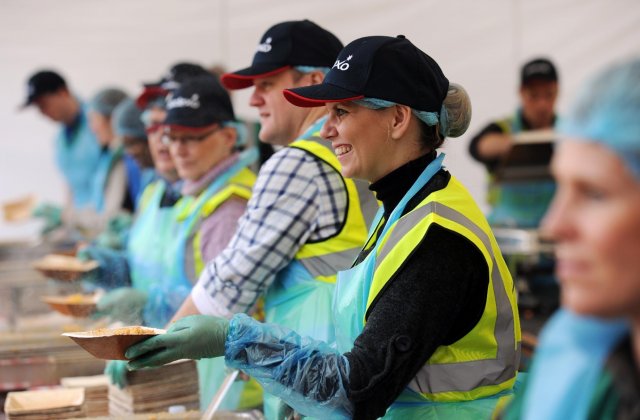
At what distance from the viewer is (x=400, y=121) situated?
1.58m

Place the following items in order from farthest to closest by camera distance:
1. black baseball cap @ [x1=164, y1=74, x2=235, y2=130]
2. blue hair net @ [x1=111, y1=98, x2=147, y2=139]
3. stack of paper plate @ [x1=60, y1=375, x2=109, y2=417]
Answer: blue hair net @ [x1=111, y1=98, x2=147, y2=139] → black baseball cap @ [x1=164, y1=74, x2=235, y2=130] → stack of paper plate @ [x1=60, y1=375, x2=109, y2=417]

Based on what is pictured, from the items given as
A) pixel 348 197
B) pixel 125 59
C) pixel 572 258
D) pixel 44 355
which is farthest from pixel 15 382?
pixel 125 59

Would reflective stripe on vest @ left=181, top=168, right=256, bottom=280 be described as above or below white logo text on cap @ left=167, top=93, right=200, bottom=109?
below

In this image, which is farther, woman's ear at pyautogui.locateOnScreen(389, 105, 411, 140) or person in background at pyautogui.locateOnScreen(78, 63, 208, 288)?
person in background at pyautogui.locateOnScreen(78, 63, 208, 288)

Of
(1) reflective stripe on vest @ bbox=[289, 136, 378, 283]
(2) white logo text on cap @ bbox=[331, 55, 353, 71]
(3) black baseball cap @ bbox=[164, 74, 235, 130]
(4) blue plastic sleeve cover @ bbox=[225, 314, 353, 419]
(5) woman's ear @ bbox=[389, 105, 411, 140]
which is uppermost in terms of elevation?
(2) white logo text on cap @ bbox=[331, 55, 353, 71]

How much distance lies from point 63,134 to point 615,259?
Result: 507 centimetres

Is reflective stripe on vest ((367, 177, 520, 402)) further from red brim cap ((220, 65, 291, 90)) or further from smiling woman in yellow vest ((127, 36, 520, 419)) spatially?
red brim cap ((220, 65, 291, 90))

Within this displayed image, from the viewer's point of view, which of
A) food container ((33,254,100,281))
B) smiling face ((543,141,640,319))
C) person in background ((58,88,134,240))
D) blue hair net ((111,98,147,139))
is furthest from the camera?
person in background ((58,88,134,240))

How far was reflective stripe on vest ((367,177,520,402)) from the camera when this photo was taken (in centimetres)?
144

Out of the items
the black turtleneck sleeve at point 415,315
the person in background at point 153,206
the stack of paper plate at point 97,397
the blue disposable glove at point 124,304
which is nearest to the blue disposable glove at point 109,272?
the person in background at point 153,206

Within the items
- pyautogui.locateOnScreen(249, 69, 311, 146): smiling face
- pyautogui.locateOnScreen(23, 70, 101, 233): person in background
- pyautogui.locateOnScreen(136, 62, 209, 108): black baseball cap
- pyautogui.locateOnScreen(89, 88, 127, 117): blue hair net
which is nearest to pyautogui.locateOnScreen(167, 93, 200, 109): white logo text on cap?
pyautogui.locateOnScreen(136, 62, 209, 108): black baseball cap

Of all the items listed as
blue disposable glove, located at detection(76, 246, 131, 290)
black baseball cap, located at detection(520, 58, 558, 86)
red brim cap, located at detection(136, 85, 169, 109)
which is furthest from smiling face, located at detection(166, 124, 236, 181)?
black baseball cap, located at detection(520, 58, 558, 86)

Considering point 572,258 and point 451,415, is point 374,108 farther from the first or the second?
point 572,258

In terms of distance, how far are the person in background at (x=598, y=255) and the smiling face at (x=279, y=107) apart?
4.19 ft
